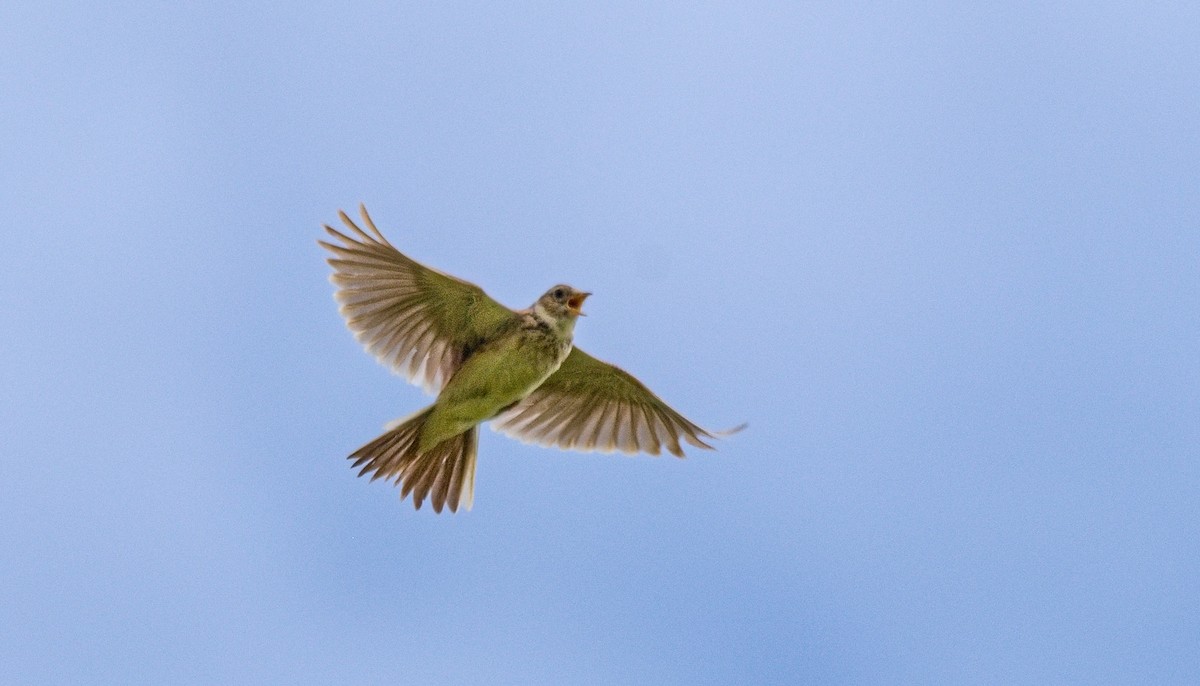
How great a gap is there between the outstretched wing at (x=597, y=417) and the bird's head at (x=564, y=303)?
3.48ft

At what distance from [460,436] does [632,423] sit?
6.06 feet

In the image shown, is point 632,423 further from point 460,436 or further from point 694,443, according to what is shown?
point 460,436

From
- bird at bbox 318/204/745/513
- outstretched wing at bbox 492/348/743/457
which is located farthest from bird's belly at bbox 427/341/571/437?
outstretched wing at bbox 492/348/743/457

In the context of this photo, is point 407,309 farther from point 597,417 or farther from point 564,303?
point 597,417

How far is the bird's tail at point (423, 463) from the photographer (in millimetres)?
10969

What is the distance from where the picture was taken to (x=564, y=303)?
11125 mm

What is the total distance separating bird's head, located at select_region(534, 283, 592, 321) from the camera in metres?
11.1

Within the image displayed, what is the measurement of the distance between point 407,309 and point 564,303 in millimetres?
1443

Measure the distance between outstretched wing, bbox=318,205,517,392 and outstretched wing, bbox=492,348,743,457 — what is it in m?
1.07

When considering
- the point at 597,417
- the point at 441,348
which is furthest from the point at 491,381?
the point at 597,417

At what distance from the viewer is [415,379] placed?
1150cm

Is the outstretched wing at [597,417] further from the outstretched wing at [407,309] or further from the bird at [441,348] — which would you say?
the outstretched wing at [407,309]

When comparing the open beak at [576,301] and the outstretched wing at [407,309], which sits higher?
the open beak at [576,301]

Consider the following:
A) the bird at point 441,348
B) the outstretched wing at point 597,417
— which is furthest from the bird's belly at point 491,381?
the outstretched wing at point 597,417
